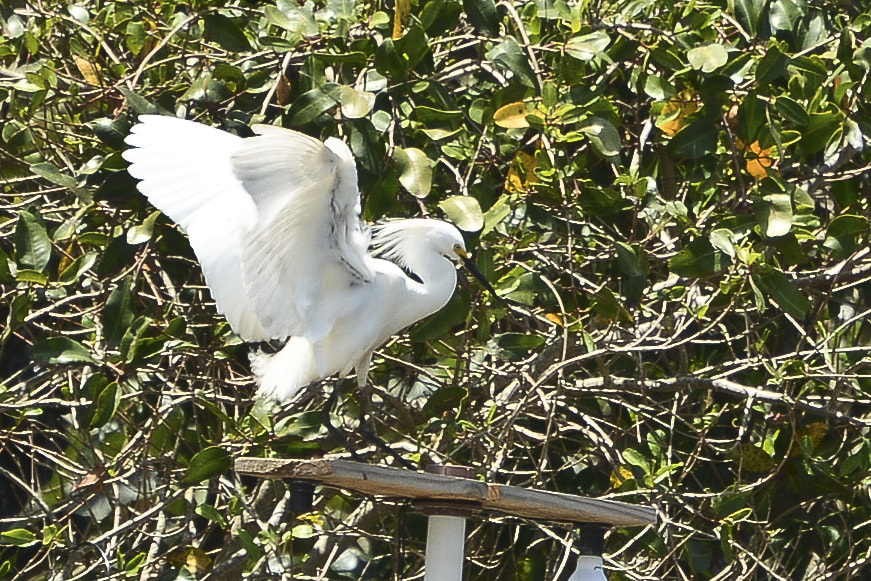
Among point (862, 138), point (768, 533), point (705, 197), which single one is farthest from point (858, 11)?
point (768, 533)

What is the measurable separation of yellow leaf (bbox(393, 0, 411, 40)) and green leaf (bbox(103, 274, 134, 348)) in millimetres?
816

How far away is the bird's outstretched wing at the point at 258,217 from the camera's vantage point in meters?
2.55

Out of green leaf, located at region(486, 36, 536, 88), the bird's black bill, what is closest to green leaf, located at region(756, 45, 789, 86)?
green leaf, located at region(486, 36, 536, 88)

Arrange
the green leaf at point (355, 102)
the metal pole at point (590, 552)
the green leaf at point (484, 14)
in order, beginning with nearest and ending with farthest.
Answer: the metal pole at point (590, 552) → the green leaf at point (355, 102) → the green leaf at point (484, 14)

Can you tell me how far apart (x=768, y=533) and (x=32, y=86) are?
198 cm

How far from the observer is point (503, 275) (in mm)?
3133

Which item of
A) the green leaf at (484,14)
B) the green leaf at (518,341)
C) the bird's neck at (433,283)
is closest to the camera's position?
the bird's neck at (433,283)

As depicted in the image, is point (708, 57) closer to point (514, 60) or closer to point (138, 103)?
point (514, 60)

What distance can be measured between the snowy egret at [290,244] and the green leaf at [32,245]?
0.32 m

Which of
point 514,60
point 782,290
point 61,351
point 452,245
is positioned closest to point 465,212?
point 452,245

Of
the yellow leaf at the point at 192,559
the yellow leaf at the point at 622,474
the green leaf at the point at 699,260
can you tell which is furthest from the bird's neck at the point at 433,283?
the yellow leaf at the point at 192,559

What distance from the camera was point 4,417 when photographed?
3.66 metres

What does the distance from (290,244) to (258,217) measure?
0.09 m

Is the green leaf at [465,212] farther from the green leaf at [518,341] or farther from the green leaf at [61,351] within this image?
the green leaf at [61,351]
